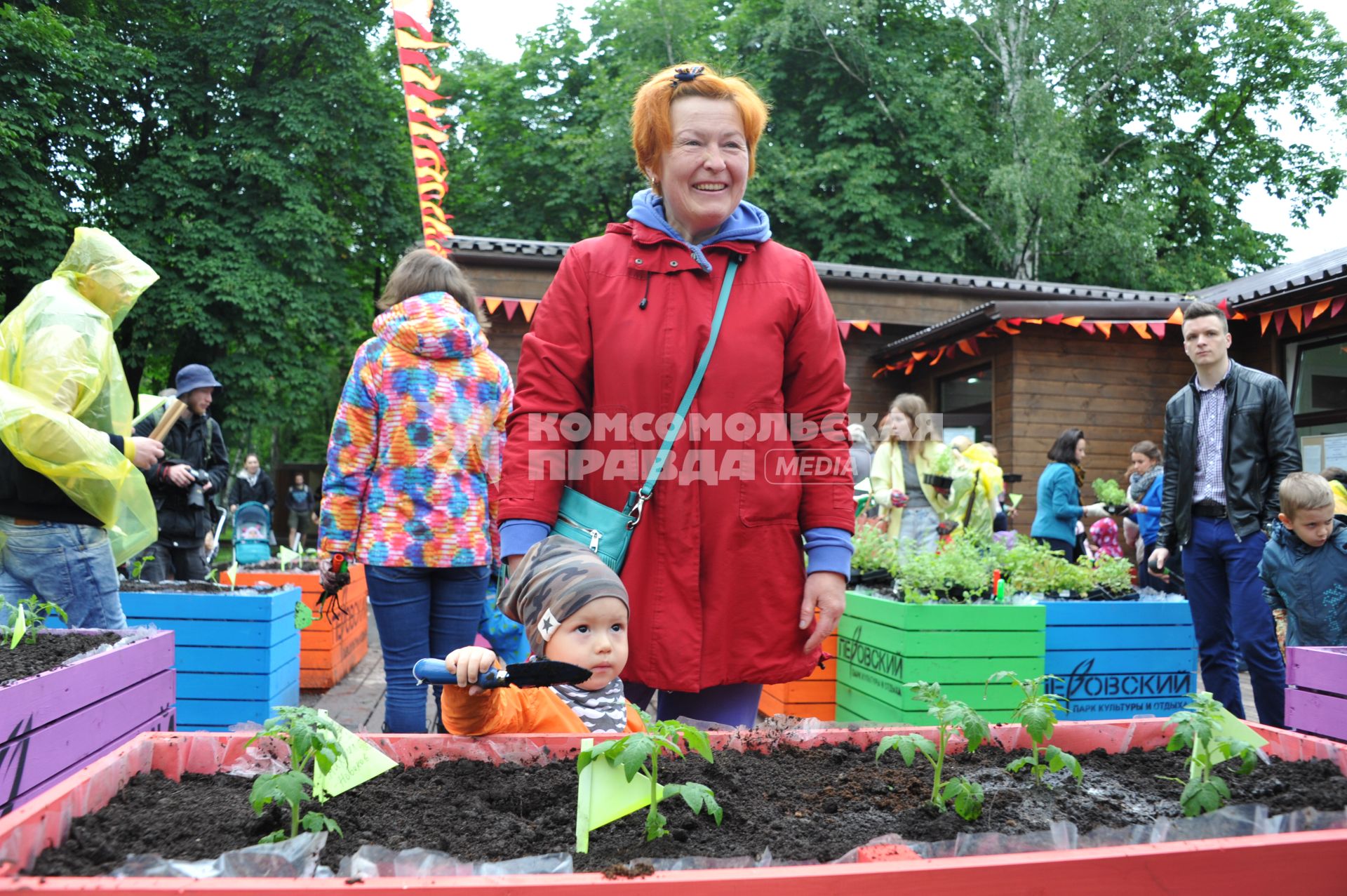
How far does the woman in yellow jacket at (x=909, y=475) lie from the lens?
719 centimetres

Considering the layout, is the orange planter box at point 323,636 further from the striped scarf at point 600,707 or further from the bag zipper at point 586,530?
the bag zipper at point 586,530

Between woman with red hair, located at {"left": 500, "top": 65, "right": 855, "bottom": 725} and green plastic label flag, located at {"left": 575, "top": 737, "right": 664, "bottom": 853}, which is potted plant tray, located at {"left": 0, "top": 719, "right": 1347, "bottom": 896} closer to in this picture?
green plastic label flag, located at {"left": 575, "top": 737, "right": 664, "bottom": 853}

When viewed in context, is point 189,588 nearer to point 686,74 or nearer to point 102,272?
point 102,272

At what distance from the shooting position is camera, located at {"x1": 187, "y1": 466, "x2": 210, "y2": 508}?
5.98m

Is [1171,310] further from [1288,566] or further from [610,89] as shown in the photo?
[610,89]

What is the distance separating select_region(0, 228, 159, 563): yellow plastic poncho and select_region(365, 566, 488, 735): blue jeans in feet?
3.22

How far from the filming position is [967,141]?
79.6 ft

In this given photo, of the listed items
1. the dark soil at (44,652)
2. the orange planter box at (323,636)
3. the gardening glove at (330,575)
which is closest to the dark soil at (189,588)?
the orange planter box at (323,636)

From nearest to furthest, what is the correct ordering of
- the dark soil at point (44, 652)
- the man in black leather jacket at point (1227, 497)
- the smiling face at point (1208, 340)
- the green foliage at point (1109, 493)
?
the dark soil at point (44, 652), the man in black leather jacket at point (1227, 497), the smiling face at point (1208, 340), the green foliage at point (1109, 493)

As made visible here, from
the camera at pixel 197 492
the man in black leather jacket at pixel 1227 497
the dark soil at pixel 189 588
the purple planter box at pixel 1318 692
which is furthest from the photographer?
the camera at pixel 197 492

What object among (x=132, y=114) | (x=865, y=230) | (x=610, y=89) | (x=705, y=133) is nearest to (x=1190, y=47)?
(x=865, y=230)

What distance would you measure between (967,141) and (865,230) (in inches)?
145

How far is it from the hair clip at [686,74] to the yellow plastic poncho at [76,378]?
2.28 metres

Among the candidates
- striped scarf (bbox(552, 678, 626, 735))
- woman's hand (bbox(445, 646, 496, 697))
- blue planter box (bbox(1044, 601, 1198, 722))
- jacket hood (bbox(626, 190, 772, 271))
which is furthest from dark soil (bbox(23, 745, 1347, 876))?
blue planter box (bbox(1044, 601, 1198, 722))
